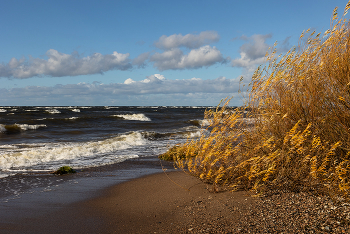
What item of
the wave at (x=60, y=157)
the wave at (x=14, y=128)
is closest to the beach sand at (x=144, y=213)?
the wave at (x=60, y=157)

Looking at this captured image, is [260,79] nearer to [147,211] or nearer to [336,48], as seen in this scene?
[336,48]

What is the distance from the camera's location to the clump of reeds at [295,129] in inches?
162

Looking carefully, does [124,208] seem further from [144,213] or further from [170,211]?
[170,211]

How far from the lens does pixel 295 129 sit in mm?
4012

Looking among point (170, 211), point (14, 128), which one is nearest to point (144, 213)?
point (170, 211)

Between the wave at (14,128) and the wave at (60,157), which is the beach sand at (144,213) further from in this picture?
the wave at (14,128)

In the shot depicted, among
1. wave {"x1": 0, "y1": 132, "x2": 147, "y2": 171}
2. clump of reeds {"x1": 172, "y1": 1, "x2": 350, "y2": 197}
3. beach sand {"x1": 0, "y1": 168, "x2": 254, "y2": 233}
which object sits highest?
clump of reeds {"x1": 172, "y1": 1, "x2": 350, "y2": 197}

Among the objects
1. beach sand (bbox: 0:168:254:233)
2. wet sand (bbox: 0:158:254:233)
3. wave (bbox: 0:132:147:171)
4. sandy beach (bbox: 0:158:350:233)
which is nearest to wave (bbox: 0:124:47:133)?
wave (bbox: 0:132:147:171)

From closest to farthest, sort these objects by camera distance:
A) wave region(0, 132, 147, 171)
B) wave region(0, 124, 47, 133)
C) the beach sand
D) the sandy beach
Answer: the sandy beach
the beach sand
wave region(0, 132, 147, 171)
wave region(0, 124, 47, 133)

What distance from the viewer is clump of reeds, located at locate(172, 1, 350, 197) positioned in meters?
4.12

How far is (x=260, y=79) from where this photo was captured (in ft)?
16.7

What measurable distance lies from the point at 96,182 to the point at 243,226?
4480 mm

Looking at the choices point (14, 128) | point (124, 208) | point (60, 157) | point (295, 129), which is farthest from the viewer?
point (14, 128)

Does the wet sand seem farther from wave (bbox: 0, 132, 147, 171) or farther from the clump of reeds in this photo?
wave (bbox: 0, 132, 147, 171)
